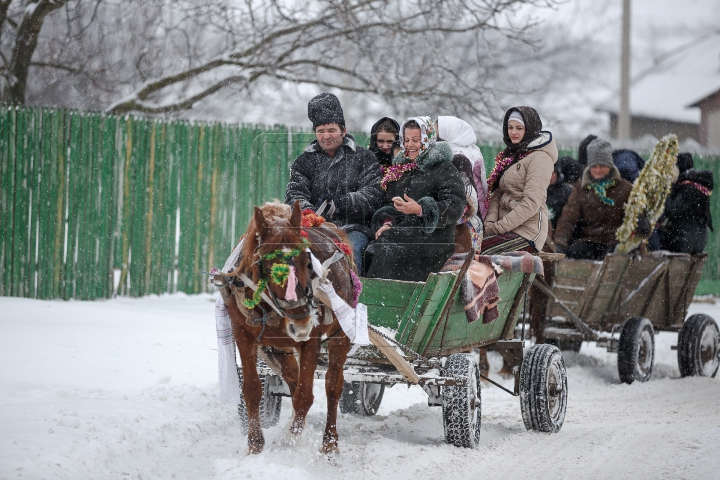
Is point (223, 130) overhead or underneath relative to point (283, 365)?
overhead

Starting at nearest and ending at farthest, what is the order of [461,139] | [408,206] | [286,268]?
1. [286,268]
2. [408,206]
3. [461,139]

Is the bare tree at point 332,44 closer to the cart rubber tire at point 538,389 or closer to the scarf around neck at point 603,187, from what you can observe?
the scarf around neck at point 603,187

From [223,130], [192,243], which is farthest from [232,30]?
[192,243]

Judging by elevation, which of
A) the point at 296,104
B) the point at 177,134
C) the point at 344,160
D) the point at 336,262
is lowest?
the point at 336,262

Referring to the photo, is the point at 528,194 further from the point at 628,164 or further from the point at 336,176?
the point at 628,164

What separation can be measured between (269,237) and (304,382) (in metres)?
1.01

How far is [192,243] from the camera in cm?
1109

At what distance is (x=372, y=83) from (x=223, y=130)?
7.48ft

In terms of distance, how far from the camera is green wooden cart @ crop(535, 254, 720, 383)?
8445mm

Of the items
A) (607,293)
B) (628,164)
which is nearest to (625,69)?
(628,164)

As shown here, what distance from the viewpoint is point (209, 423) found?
19.4ft

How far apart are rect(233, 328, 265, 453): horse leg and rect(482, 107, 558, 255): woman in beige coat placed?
2514 millimetres

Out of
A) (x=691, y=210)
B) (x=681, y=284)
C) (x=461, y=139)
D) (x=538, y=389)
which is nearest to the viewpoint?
(x=538, y=389)

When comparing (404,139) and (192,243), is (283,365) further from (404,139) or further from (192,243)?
(192,243)
